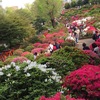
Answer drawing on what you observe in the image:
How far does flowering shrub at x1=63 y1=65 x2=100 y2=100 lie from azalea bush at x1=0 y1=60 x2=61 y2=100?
480 millimetres

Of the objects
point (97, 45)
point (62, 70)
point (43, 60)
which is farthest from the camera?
point (97, 45)

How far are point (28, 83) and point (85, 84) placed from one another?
1.61 meters

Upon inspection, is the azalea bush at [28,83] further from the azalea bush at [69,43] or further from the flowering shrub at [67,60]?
the azalea bush at [69,43]

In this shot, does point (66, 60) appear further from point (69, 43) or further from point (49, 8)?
point (49, 8)

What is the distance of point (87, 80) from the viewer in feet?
27.3

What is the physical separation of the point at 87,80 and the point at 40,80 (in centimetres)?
133

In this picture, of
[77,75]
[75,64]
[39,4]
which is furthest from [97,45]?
[39,4]

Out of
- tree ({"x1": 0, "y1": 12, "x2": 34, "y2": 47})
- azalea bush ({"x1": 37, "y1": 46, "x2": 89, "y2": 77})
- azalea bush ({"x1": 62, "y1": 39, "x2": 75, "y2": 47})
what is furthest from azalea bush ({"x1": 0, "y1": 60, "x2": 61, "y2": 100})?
tree ({"x1": 0, "y1": 12, "x2": 34, "y2": 47})

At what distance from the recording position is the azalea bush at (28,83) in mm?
7797

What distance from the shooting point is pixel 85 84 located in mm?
8305

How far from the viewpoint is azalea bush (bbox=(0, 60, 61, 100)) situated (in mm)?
7797

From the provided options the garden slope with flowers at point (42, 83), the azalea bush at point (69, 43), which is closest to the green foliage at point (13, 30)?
the azalea bush at point (69, 43)

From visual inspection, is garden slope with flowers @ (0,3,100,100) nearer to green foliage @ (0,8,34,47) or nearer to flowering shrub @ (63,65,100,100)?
flowering shrub @ (63,65,100,100)

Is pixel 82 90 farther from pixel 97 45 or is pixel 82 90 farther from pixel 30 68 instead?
pixel 97 45
